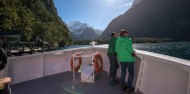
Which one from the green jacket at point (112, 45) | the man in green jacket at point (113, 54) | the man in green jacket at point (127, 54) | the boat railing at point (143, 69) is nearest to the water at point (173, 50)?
the boat railing at point (143, 69)

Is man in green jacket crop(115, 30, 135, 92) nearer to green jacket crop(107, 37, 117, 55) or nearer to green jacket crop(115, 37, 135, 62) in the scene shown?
→ green jacket crop(115, 37, 135, 62)

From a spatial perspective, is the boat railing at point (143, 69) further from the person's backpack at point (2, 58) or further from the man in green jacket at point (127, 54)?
the person's backpack at point (2, 58)

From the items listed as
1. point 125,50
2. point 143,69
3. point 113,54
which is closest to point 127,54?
point 125,50

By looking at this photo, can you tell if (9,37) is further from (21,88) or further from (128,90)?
(128,90)

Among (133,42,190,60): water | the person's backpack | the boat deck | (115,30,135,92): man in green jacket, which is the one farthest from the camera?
(133,42,190,60): water

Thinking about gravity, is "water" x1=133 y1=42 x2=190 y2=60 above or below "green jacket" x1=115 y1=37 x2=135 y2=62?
below

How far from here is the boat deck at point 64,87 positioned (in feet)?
23.0

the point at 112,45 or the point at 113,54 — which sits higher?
the point at 112,45

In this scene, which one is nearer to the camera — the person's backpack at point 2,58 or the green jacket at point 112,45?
the person's backpack at point 2,58

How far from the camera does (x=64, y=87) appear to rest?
7.63 m

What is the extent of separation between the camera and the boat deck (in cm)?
700

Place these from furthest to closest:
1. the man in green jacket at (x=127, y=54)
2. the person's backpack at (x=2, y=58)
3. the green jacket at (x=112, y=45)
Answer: the green jacket at (x=112, y=45) → the man in green jacket at (x=127, y=54) → the person's backpack at (x=2, y=58)

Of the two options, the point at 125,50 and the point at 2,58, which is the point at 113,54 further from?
the point at 2,58

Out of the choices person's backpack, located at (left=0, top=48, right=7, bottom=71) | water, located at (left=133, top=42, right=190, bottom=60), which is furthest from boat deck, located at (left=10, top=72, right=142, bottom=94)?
water, located at (left=133, top=42, right=190, bottom=60)
